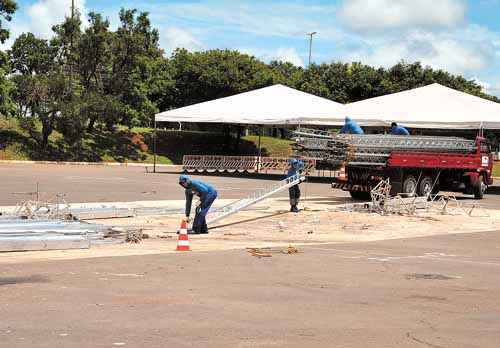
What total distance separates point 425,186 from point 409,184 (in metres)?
1.17

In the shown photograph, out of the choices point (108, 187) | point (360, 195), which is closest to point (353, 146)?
point (360, 195)

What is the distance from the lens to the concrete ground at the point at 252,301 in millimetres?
7656

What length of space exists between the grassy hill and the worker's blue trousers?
3582 centimetres

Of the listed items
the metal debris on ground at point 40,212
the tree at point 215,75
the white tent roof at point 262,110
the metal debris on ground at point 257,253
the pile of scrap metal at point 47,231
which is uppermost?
the tree at point 215,75

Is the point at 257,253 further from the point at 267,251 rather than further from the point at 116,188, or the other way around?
the point at 116,188

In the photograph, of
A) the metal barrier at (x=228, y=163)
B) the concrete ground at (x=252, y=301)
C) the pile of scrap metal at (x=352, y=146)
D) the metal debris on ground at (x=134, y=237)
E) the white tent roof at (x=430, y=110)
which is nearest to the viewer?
the concrete ground at (x=252, y=301)

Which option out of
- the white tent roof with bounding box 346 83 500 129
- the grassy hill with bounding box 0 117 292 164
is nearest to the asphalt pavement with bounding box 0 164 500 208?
the white tent roof with bounding box 346 83 500 129

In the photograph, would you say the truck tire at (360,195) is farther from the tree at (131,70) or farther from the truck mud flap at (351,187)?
the tree at (131,70)

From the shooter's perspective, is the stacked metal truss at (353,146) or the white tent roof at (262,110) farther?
the white tent roof at (262,110)

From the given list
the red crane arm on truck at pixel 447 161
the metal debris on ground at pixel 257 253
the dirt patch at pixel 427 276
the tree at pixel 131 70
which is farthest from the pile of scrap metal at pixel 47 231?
the tree at pixel 131 70

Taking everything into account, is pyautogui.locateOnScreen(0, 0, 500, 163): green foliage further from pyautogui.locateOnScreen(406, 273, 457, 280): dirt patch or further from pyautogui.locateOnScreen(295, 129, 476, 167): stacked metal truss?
pyautogui.locateOnScreen(406, 273, 457, 280): dirt patch

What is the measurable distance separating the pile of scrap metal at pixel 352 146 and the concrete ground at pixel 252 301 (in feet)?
37.5

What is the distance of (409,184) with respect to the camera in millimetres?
27641

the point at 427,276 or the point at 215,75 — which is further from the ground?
the point at 215,75
